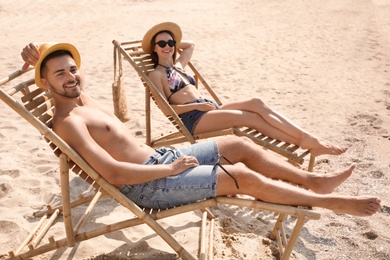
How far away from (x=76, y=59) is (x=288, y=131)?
1749 millimetres

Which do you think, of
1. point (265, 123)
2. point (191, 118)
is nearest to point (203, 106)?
point (191, 118)

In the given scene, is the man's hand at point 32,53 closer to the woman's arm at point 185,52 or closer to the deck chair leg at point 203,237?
the deck chair leg at point 203,237

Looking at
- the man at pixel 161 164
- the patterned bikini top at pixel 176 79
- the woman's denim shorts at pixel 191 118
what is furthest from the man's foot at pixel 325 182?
the patterned bikini top at pixel 176 79

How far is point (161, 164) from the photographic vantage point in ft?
9.26

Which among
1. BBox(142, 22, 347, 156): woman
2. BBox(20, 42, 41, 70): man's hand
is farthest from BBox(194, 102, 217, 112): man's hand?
BBox(20, 42, 41, 70): man's hand

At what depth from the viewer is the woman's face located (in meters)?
4.35

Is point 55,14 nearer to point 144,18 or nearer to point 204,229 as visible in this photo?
point 144,18

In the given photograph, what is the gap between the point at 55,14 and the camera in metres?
10.5

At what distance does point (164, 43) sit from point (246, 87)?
2.37 metres

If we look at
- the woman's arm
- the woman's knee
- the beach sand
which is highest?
the woman's arm

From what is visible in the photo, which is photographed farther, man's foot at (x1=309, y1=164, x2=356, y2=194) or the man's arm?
man's foot at (x1=309, y1=164, x2=356, y2=194)

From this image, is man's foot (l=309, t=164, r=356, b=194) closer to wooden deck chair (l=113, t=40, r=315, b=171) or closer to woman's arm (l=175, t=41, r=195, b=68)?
wooden deck chair (l=113, t=40, r=315, b=171)

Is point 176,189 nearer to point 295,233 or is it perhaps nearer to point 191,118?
point 295,233

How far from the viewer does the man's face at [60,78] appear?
2784mm
